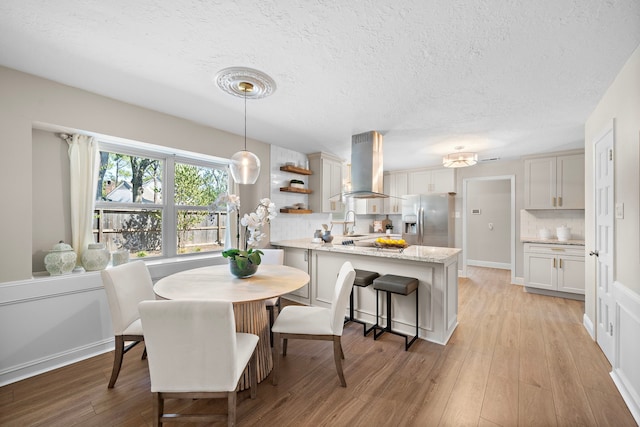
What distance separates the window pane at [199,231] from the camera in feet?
11.3

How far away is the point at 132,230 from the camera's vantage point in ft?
9.93

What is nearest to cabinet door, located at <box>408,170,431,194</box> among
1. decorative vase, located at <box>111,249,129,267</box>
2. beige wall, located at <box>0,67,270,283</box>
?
beige wall, located at <box>0,67,270,283</box>

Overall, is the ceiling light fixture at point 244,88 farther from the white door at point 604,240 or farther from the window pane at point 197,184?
the white door at point 604,240

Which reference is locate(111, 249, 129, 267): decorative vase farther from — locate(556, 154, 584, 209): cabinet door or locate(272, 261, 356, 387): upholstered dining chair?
locate(556, 154, 584, 209): cabinet door

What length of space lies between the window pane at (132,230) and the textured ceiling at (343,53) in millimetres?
1204

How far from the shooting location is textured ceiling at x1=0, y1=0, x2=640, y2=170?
146 cm

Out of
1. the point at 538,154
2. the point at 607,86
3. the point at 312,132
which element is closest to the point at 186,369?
the point at 312,132

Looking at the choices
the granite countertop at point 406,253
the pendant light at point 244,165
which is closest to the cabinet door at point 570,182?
the granite countertop at point 406,253

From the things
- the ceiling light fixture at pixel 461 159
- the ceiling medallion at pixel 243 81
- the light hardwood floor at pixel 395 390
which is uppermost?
the ceiling medallion at pixel 243 81

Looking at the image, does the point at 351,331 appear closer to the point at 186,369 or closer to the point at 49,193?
the point at 186,369

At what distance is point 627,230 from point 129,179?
4487 millimetres

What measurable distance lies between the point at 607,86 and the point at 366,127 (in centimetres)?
213

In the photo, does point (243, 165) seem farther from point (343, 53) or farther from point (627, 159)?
point (627, 159)

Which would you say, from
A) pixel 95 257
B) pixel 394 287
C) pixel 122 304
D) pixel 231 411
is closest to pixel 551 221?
pixel 394 287
